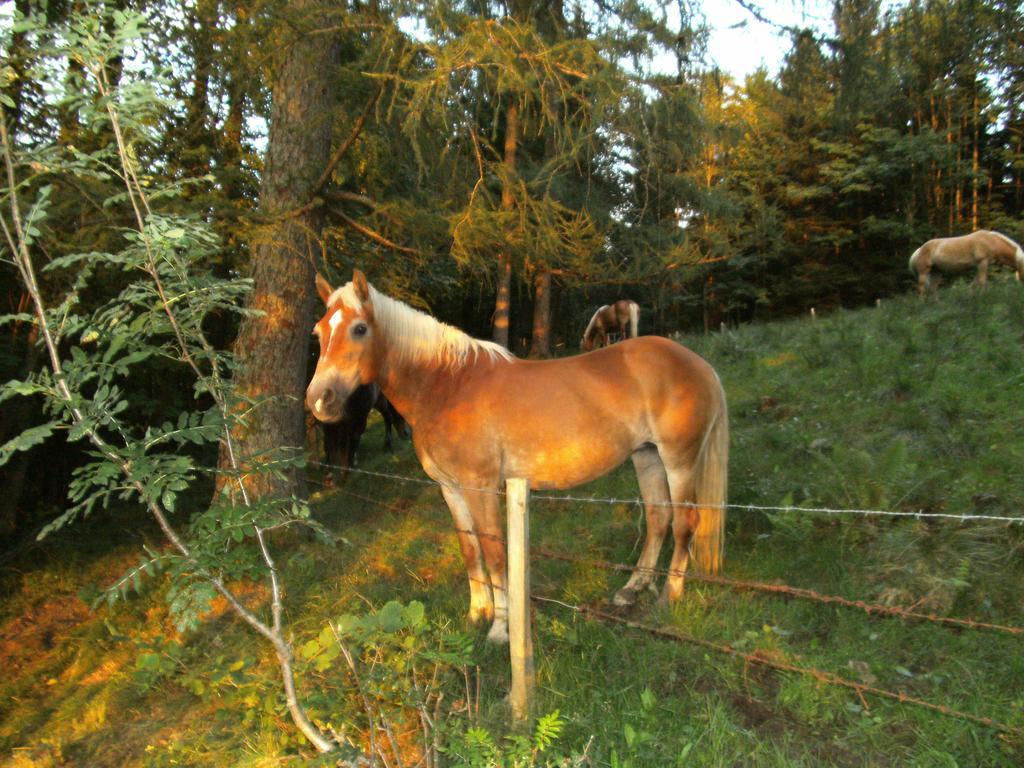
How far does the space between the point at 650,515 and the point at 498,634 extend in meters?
1.34

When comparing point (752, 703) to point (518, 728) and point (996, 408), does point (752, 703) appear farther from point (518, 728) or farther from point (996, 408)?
point (996, 408)

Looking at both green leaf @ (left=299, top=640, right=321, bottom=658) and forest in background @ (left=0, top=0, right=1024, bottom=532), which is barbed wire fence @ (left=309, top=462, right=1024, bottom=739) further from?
forest in background @ (left=0, top=0, right=1024, bottom=532)

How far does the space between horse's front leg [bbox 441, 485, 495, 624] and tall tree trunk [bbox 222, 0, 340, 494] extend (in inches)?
86.2

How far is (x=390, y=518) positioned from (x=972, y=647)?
490 cm

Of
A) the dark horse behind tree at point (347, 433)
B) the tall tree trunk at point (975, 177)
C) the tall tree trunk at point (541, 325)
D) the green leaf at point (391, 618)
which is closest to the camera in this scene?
the green leaf at point (391, 618)

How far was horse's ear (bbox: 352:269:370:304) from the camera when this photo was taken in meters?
3.71

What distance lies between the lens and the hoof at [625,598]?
4.11 m

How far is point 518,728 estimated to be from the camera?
2.85 metres

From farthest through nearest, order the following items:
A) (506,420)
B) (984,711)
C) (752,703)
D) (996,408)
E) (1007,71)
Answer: (1007,71) → (996,408) → (506,420) → (752,703) → (984,711)

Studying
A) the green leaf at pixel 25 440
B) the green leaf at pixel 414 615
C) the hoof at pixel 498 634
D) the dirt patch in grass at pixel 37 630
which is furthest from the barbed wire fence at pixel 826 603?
the dirt patch in grass at pixel 37 630

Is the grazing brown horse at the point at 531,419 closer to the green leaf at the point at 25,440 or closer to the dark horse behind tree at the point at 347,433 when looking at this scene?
the green leaf at the point at 25,440

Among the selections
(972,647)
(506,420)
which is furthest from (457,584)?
(972,647)

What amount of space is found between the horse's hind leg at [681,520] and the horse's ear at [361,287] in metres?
2.24

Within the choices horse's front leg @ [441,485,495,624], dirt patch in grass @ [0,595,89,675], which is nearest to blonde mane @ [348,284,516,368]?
horse's front leg @ [441,485,495,624]
